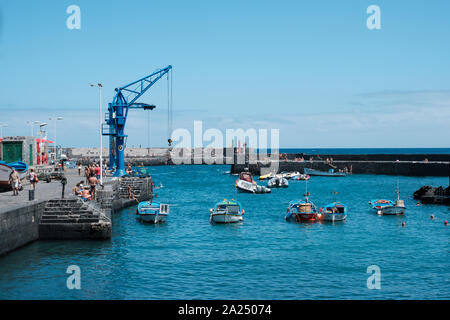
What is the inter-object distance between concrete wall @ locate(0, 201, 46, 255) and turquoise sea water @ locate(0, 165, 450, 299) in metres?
0.66

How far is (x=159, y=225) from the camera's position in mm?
41750

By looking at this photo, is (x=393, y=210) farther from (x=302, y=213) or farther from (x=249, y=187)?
(x=249, y=187)

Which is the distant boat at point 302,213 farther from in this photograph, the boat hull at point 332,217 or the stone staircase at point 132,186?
the stone staircase at point 132,186

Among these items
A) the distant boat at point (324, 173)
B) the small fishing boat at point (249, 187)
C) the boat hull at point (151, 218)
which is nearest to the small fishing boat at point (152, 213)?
the boat hull at point (151, 218)

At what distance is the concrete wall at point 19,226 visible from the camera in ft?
87.2

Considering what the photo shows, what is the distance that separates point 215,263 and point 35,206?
1209 cm

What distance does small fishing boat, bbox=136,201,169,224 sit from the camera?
42062 mm

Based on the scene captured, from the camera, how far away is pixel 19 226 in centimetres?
2841

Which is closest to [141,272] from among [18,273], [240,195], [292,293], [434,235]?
[18,273]

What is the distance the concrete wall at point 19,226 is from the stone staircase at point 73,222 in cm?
52

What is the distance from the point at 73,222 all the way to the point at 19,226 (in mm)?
3712

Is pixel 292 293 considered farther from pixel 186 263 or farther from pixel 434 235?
pixel 434 235
